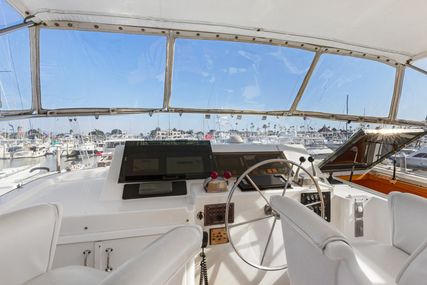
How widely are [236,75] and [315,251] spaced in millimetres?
2405

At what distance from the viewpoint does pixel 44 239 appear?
2.42ft

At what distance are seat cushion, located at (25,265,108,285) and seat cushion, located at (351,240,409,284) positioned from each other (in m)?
1.12

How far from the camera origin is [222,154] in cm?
168

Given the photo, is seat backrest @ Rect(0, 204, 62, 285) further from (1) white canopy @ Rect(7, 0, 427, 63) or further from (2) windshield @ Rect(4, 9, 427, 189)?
(1) white canopy @ Rect(7, 0, 427, 63)

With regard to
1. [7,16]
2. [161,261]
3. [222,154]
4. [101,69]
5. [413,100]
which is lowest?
[161,261]

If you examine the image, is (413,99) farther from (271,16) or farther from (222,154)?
(222,154)

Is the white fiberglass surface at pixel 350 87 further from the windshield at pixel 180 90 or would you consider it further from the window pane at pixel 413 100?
the window pane at pixel 413 100

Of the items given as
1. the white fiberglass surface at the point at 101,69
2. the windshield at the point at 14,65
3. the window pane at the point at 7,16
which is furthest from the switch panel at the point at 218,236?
the window pane at the point at 7,16

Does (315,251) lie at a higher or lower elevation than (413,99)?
lower

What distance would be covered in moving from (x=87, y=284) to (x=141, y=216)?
0.41m

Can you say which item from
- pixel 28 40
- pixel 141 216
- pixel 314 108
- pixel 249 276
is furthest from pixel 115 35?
pixel 314 108

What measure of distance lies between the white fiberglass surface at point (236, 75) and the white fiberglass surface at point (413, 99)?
1.58 metres

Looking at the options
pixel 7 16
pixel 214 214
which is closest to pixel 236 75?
pixel 214 214

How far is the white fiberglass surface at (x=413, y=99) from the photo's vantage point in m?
2.83
